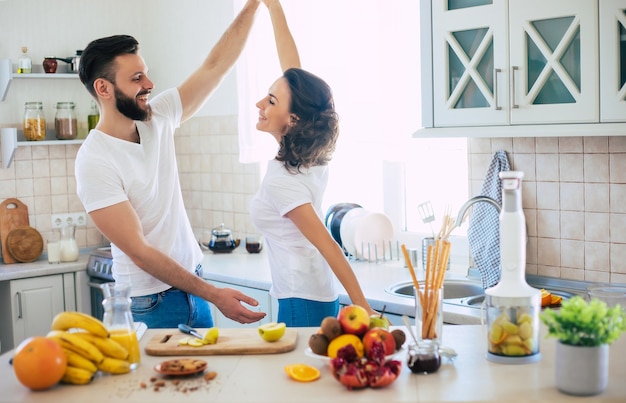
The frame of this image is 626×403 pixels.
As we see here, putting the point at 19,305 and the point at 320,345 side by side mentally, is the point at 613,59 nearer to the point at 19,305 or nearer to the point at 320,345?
the point at 320,345

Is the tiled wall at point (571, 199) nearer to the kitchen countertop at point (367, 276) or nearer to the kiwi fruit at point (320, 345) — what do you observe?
the kitchen countertop at point (367, 276)

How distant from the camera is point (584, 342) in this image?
1.79 metres

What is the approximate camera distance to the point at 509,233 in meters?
1.99

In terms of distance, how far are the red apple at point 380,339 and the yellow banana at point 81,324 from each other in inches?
25.5

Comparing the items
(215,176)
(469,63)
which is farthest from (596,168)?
(215,176)

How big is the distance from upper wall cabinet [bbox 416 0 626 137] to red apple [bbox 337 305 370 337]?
1242 mm

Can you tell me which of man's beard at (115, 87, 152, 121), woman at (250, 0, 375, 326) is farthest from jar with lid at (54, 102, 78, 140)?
woman at (250, 0, 375, 326)

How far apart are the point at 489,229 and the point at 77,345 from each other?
2026 mm

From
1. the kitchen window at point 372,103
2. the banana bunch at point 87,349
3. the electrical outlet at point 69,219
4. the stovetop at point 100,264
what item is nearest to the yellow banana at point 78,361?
the banana bunch at point 87,349

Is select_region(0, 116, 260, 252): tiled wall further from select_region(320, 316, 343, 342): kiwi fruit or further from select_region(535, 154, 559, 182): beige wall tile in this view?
select_region(320, 316, 343, 342): kiwi fruit

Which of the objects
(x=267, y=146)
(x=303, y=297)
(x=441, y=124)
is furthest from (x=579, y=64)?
(x=267, y=146)

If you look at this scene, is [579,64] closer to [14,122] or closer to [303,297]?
[303,297]

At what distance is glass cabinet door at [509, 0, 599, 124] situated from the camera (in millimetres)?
2770

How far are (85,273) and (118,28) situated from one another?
5.32 ft
